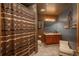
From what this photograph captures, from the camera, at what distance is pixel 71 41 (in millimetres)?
1333

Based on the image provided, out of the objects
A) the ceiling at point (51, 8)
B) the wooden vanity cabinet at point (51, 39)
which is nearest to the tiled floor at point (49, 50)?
the wooden vanity cabinet at point (51, 39)

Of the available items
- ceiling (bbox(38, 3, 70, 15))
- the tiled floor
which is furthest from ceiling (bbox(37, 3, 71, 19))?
the tiled floor

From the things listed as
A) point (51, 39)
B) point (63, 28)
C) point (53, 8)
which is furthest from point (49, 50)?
point (53, 8)

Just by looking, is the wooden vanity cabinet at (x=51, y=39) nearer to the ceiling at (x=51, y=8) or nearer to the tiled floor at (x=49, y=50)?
the tiled floor at (x=49, y=50)

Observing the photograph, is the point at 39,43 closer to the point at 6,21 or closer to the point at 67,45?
the point at 67,45

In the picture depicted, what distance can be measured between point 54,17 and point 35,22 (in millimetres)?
220

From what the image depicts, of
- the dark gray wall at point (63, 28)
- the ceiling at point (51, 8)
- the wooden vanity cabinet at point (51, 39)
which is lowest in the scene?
the wooden vanity cabinet at point (51, 39)

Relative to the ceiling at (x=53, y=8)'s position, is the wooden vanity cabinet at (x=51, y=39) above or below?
below

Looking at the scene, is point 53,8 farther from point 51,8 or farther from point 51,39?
point 51,39

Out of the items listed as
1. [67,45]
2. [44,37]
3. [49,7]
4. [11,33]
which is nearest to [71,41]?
[67,45]

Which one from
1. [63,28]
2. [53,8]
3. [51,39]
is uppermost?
[53,8]

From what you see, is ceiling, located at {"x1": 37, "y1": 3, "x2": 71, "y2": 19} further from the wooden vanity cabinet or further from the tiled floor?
the tiled floor

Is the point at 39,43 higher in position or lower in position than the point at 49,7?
lower

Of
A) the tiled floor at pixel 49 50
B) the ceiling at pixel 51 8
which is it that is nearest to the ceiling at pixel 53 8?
the ceiling at pixel 51 8
